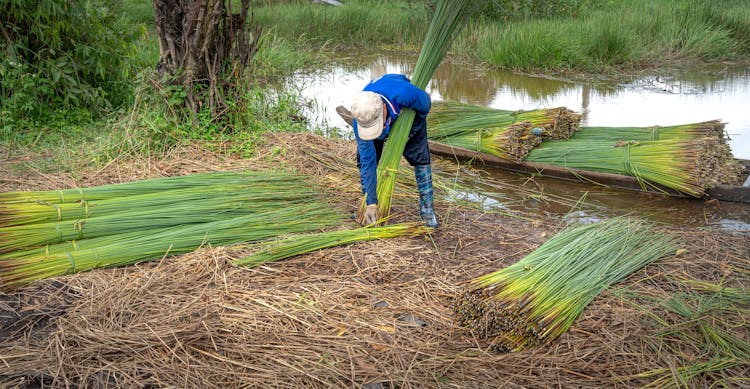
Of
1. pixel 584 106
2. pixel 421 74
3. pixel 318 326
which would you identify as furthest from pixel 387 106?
pixel 584 106

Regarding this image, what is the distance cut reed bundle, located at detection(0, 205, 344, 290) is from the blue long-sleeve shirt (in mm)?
404

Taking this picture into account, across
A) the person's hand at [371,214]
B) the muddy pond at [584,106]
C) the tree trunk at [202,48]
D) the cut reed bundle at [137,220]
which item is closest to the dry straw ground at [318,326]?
the person's hand at [371,214]

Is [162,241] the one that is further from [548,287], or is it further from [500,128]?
[500,128]

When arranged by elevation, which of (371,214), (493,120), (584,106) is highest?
(493,120)

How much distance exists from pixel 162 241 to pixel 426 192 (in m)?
1.53

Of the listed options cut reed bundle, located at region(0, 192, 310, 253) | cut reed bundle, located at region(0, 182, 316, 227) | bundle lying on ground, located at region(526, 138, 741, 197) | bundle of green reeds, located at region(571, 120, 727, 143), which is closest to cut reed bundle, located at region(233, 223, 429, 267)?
cut reed bundle, located at region(0, 192, 310, 253)

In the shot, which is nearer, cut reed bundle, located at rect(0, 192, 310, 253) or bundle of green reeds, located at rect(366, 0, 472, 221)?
cut reed bundle, located at rect(0, 192, 310, 253)

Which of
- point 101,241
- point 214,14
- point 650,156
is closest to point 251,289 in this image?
point 101,241

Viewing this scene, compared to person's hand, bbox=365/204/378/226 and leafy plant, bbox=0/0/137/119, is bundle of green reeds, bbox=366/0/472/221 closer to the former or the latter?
person's hand, bbox=365/204/378/226

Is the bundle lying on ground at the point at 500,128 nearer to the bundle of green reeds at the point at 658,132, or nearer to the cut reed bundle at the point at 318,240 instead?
the bundle of green reeds at the point at 658,132

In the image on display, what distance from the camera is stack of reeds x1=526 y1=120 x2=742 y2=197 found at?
464 centimetres

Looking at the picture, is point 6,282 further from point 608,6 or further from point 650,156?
point 608,6

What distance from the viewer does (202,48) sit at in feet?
16.7

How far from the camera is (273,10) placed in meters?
12.8
